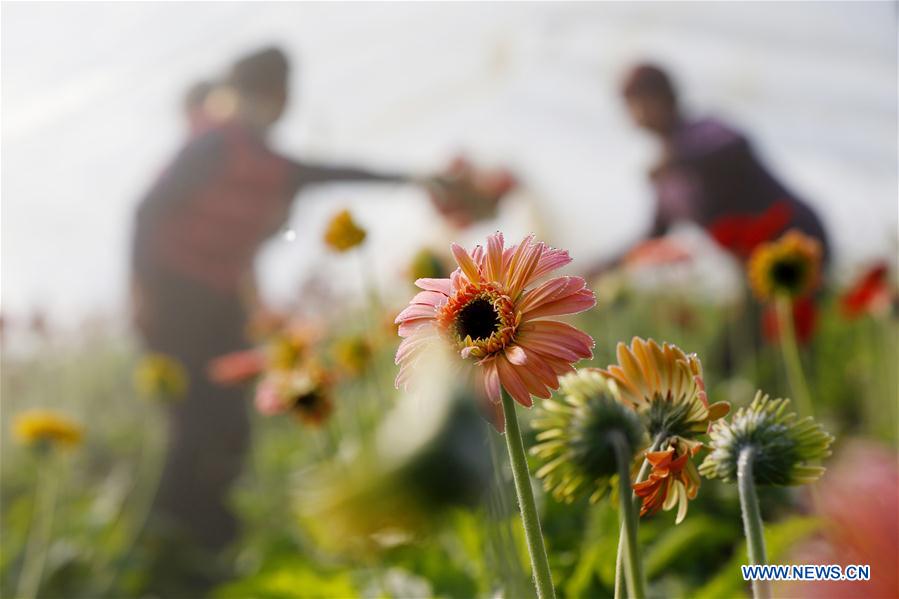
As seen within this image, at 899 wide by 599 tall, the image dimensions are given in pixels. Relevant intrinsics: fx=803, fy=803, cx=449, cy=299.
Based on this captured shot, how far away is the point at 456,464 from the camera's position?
0.21m

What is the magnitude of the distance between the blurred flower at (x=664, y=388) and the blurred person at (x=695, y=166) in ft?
6.11

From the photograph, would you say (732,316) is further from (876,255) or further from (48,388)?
(48,388)

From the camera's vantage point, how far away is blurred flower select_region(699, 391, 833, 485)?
12.1 inches

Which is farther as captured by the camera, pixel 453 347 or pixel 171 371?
pixel 171 371

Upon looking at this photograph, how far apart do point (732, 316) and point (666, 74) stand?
836 millimetres

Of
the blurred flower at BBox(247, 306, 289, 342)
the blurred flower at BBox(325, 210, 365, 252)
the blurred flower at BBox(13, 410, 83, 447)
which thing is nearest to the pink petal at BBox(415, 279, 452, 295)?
the blurred flower at BBox(325, 210, 365, 252)

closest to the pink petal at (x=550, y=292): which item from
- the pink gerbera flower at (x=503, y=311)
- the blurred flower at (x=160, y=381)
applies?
the pink gerbera flower at (x=503, y=311)

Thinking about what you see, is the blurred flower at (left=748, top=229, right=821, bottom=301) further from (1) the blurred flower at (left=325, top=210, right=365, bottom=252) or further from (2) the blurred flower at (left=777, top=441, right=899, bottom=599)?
(2) the blurred flower at (left=777, top=441, right=899, bottom=599)

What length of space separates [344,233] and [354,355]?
1.06 ft

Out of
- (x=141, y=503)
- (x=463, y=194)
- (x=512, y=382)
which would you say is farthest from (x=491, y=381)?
(x=141, y=503)

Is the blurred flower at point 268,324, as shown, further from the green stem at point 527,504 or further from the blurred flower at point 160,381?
the green stem at point 527,504

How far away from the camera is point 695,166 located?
2287 millimetres

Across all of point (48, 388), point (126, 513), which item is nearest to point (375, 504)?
point (126, 513)

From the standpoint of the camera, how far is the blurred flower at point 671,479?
28 cm
